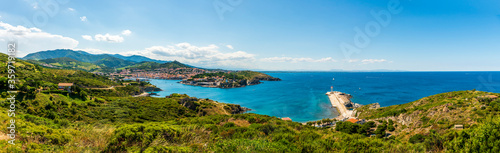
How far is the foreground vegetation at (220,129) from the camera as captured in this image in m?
6.41

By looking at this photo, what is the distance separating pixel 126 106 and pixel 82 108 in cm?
602

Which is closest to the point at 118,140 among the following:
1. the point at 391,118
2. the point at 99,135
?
the point at 99,135

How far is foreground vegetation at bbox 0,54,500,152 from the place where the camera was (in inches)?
253

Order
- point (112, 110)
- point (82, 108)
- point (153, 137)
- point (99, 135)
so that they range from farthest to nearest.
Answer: point (112, 110), point (82, 108), point (153, 137), point (99, 135)

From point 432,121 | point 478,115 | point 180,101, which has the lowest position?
point 180,101

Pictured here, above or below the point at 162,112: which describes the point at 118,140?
above

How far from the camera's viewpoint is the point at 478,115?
16984 mm

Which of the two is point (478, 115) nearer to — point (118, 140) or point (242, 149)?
point (242, 149)

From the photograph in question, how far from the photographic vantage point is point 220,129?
1178 centimetres

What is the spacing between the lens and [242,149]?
5.96 metres

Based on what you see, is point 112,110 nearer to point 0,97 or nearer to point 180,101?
point 0,97

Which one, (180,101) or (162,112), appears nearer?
(162,112)

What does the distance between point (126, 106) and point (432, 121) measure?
41.0 m

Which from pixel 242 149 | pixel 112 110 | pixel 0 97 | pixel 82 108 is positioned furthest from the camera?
pixel 112 110
